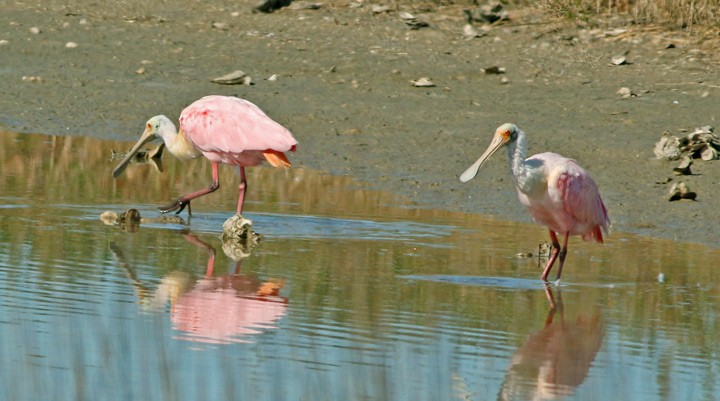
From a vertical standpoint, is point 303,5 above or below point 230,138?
above

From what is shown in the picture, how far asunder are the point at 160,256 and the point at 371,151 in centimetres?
407

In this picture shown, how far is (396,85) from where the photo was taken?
13508 mm

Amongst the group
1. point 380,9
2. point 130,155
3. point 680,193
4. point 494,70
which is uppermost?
point 380,9

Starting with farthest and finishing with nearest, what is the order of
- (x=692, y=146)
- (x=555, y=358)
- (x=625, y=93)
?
1. (x=625, y=93)
2. (x=692, y=146)
3. (x=555, y=358)

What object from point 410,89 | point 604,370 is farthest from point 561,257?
point 410,89

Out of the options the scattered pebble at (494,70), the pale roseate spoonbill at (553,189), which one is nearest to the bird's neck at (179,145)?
the pale roseate spoonbill at (553,189)

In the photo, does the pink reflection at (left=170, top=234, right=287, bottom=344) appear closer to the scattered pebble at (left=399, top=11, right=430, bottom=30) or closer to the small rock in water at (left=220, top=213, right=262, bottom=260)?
the small rock in water at (left=220, top=213, right=262, bottom=260)

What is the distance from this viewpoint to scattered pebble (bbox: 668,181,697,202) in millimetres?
10047

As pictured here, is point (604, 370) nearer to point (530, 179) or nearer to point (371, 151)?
point (530, 179)

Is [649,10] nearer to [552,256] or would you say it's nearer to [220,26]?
[220,26]

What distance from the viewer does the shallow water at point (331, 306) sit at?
17.5 ft

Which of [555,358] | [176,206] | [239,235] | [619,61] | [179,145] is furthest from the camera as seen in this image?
[619,61]

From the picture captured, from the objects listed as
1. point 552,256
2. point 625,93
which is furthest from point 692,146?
point 552,256

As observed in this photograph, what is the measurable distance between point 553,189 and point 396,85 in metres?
5.49
